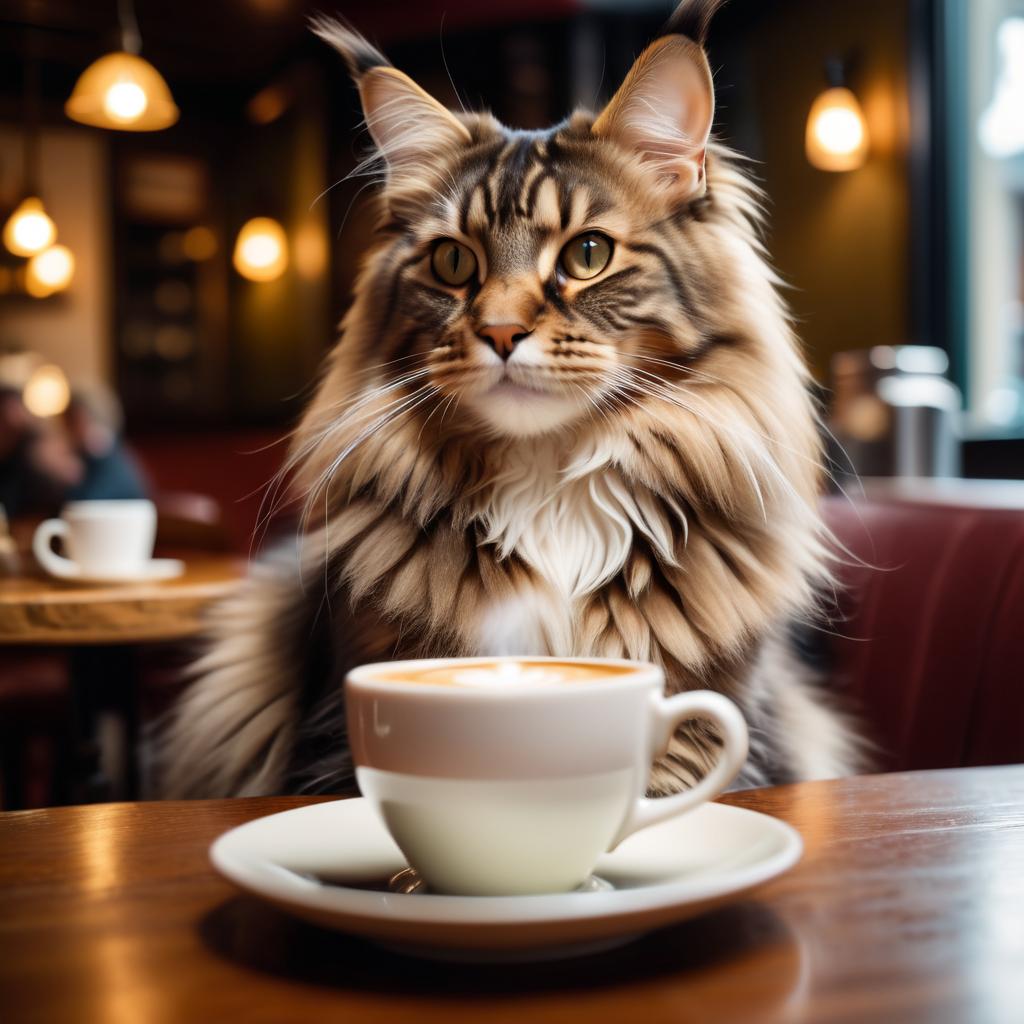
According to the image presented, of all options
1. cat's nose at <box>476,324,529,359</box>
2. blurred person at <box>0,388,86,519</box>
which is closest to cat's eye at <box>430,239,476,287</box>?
cat's nose at <box>476,324,529,359</box>

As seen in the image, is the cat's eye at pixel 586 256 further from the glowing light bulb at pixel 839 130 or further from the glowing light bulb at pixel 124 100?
the glowing light bulb at pixel 839 130

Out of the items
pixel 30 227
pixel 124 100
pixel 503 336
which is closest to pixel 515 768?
pixel 503 336

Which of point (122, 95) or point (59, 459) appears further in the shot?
point (59, 459)

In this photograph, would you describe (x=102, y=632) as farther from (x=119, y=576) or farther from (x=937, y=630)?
(x=937, y=630)

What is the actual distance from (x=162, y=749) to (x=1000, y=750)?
3.72 feet

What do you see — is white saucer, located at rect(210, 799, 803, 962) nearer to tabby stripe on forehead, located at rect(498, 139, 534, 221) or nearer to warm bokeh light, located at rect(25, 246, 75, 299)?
tabby stripe on forehead, located at rect(498, 139, 534, 221)

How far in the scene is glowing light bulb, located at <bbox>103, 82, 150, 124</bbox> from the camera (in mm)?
3189

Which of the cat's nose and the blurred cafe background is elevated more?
the blurred cafe background

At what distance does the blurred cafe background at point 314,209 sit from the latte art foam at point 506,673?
85 centimetres

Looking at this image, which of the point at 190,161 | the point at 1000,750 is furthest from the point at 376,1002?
the point at 190,161

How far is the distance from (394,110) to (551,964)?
0.98 m

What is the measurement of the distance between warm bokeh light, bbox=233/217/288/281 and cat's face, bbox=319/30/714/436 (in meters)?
5.47

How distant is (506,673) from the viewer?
2.03 feet

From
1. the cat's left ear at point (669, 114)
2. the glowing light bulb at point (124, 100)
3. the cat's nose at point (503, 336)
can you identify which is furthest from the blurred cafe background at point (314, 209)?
the cat's nose at point (503, 336)
